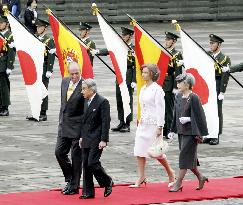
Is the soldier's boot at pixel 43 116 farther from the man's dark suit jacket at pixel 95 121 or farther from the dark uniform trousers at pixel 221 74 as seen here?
the man's dark suit jacket at pixel 95 121

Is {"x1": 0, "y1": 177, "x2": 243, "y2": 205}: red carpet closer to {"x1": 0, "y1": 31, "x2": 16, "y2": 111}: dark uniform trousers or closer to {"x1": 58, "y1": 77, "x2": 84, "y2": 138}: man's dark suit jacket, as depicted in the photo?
{"x1": 58, "y1": 77, "x2": 84, "y2": 138}: man's dark suit jacket

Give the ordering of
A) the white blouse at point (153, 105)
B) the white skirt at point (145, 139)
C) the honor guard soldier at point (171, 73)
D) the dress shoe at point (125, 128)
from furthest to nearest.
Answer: the dress shoe at point (125, 128) < the honor guard soldier at point (171, 73) < the white skirt at point (145, 139) < the white blouse at point (153, 105)

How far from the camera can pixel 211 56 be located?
20.7 m

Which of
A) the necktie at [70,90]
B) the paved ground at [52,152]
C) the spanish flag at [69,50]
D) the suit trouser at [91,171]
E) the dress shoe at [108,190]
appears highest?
the spanish flag at [69,50]

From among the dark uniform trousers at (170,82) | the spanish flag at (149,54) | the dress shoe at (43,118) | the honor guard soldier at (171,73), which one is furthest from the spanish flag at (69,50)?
the dress shoe at (43,118)

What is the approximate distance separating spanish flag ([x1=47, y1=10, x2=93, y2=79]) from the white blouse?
3.13 metres

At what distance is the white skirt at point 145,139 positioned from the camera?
16.6 m

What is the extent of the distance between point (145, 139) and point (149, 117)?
31 cm

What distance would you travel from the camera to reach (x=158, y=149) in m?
16.3

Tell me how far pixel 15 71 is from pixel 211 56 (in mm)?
12688

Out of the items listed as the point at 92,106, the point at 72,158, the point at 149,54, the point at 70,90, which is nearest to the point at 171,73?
the point at 149,54

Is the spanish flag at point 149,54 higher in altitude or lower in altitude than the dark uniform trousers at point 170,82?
higher

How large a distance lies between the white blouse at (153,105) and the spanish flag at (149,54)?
2.36 metres

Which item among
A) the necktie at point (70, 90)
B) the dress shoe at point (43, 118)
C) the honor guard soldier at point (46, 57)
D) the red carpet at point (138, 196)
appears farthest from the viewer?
the dress shoe at point (43, 118)
